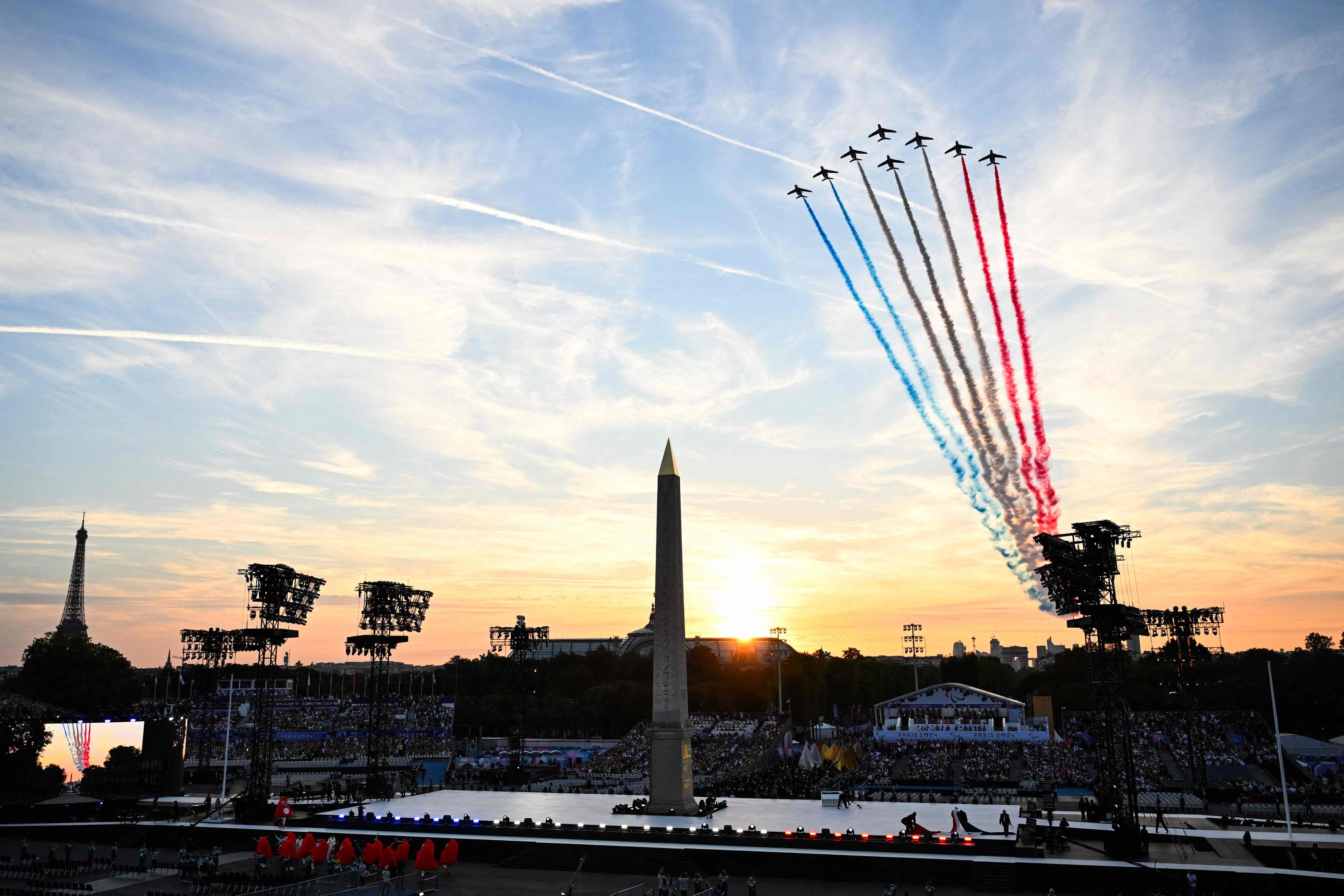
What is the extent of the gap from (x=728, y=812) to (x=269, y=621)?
2444 cm

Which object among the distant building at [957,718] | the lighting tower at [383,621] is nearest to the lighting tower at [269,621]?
the lighting tower at [383,621]

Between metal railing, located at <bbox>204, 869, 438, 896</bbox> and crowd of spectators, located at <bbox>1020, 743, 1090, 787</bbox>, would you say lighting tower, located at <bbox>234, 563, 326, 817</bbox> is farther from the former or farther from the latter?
crowd of spectators, located at <bbox>1020, 743, 1090, 787</bbox>

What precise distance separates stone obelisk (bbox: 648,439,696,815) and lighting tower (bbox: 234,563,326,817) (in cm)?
1819

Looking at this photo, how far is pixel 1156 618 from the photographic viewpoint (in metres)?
50.3

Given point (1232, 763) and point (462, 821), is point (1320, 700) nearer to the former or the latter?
point (1232, 763)

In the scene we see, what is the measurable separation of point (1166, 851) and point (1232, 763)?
3383 centimetres

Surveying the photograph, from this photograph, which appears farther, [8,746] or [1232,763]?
[1232,763]

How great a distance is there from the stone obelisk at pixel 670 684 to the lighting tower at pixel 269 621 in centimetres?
1819

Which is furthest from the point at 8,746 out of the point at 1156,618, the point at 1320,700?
the point at 1320,700

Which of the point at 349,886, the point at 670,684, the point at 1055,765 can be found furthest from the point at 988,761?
the point at 349,886

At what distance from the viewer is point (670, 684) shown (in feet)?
124

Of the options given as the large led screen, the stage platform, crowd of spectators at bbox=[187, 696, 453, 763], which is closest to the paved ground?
the stage platform

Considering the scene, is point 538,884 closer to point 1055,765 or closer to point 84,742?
point 84,742

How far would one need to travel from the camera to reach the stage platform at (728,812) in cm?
3462
